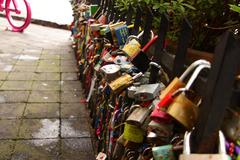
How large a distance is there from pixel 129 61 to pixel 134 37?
0.82 ft

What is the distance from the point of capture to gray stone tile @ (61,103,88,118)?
435 cm

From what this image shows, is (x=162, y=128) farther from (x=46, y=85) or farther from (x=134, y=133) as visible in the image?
(x=46, y=85)

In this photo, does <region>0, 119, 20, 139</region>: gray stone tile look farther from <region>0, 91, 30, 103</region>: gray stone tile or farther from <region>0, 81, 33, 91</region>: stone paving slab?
<region>0, 81, 33, 91</region>: stone paving slab

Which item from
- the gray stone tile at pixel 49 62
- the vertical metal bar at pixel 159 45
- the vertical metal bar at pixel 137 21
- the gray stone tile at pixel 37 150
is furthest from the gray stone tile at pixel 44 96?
the vertical metal bar at pixel 159 45

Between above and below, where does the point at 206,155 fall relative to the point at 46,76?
above

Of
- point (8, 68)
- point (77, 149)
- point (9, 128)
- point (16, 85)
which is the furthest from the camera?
point (8, 68)

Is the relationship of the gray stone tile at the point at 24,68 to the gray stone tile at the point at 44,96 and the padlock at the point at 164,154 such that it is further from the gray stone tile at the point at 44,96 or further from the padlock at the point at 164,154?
the padlock at the point at 164,154

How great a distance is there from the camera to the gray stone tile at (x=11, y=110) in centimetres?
416

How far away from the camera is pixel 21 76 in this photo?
5770 millimetres

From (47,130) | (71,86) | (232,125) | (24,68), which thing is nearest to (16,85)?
(71,86)

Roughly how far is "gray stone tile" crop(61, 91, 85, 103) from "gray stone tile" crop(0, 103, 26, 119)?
62 cm

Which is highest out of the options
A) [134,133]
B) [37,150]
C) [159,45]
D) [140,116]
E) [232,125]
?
[159,45]

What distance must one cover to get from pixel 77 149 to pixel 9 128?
884 mm

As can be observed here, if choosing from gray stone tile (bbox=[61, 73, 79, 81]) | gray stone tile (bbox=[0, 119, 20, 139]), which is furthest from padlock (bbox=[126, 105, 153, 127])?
gray stone tile (bbox=[61, 73, 79, 81])
